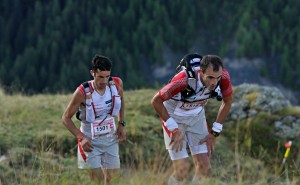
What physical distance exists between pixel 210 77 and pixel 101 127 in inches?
64.9

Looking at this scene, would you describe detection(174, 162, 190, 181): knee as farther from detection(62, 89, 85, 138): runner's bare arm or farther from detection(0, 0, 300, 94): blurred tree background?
detection(0, 0, 300, 94): blurred tree background

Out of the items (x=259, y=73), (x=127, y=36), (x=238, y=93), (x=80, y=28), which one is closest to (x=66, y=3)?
(x=80, y=28)

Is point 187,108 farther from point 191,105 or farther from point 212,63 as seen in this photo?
point 212,63

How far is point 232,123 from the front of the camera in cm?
1659

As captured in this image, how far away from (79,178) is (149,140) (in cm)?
762

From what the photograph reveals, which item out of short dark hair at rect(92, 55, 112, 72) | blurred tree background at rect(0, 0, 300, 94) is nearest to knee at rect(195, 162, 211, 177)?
short dark hair at rect(92, 55, 112, 72)

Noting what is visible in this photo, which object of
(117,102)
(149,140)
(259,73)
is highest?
(117,102)

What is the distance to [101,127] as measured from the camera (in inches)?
323

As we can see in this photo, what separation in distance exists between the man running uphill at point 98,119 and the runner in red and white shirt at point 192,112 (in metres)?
0.63

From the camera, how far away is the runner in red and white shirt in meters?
7.57

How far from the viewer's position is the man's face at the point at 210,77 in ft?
24.5

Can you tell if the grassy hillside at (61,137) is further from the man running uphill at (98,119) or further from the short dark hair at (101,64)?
the short dark hair at (101,64)

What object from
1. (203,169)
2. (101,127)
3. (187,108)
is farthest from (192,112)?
(101,127)

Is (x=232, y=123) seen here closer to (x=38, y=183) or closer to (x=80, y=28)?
(x=38, y=183)
